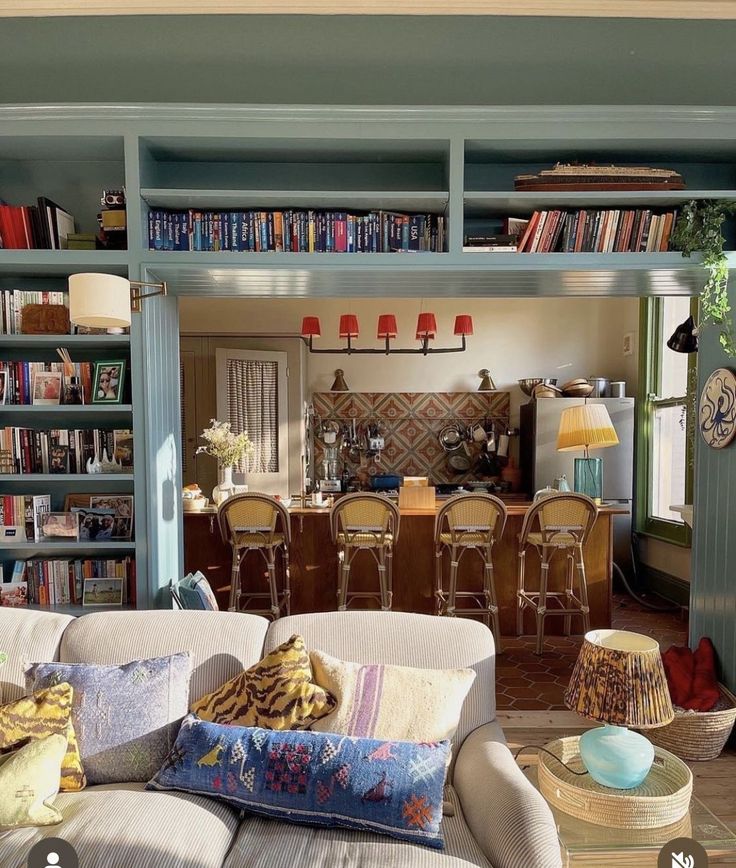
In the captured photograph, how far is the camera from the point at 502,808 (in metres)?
1.73

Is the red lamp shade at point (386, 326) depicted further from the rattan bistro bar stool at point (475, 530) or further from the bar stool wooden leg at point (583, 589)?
the bar stool wooden leg at point (583, 589)

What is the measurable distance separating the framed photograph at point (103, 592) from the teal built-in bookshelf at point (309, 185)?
0.22 meters

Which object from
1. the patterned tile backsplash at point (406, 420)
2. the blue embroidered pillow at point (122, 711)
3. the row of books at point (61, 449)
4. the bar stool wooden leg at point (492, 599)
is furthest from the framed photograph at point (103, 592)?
the patterned tile backsplash at point (406, 420)

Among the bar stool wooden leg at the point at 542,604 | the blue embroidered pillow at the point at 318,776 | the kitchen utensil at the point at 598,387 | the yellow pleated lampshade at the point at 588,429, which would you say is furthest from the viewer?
the kitchen utensil at the point at 598,387

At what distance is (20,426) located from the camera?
332cm

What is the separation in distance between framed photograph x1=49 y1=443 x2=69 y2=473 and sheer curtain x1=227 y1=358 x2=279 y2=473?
11.2 feet

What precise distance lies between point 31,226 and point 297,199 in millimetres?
1229

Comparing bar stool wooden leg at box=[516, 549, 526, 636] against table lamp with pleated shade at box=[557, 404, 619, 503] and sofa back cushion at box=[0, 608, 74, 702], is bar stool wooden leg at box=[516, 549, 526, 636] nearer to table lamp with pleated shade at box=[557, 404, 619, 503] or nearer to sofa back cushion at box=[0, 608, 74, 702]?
table lamp with pleated shade at box=[557, 404, 619, 503]

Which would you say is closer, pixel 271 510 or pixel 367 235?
pixel 367 235

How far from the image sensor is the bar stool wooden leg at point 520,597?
466 centimetres

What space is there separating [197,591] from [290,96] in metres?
2.22

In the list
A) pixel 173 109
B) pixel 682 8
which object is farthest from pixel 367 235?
pixel 682 8

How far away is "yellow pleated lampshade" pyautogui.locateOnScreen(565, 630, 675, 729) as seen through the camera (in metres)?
1.82

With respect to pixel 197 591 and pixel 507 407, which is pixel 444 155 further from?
pixel 507 407
